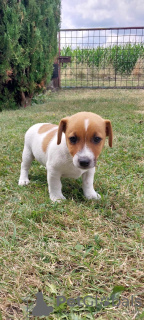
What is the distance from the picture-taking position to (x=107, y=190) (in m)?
2.77

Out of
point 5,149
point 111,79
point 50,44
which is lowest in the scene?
point 5,149

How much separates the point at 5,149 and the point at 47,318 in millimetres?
3122

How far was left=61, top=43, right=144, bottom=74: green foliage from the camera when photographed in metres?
12.5

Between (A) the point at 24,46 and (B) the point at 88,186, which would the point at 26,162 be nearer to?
(B) the point at 88,186

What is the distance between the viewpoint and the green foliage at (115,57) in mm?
12547

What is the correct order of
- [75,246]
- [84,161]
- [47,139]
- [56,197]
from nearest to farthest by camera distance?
1. [75,246]
2. [84,161]
3. [56,197]
4. [47,139]

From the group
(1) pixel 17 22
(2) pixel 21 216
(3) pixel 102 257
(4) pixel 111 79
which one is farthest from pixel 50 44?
(3) pixel 102 257

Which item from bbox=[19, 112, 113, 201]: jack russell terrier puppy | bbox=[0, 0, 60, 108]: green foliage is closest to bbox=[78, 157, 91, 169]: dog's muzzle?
bbox=[19, 112, 113, 201]: jack russell terrier puppy

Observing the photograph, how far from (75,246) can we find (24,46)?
7.17 meters

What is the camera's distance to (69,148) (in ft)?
7.58

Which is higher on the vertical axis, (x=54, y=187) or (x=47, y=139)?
(x=47, y=139)

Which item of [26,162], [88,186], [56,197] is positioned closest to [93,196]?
[88,186]

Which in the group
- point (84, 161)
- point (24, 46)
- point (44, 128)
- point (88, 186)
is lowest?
point (88, 186)

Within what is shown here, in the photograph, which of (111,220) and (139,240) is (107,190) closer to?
(111,220)
